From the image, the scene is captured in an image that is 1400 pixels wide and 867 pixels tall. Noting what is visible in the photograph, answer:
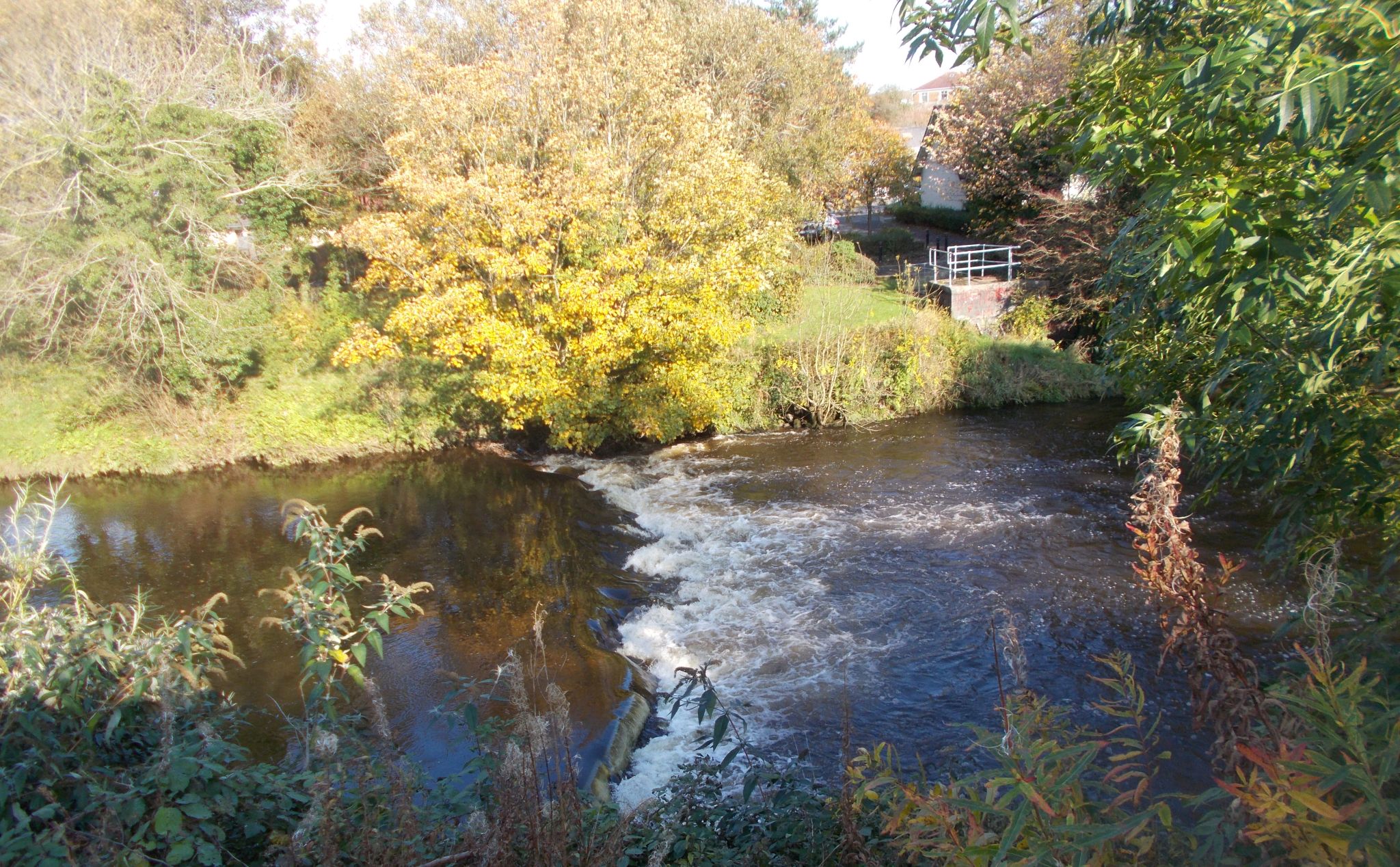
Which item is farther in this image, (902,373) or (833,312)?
(833,312)

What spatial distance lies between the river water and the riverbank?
811 millimetres

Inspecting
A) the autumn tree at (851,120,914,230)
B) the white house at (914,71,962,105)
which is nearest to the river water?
the autumn tree at (851,120,914,230)

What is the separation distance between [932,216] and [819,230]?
10244 mm

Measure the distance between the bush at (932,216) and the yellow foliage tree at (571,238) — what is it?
19166mm

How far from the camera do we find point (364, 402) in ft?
59.6

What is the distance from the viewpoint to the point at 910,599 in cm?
950

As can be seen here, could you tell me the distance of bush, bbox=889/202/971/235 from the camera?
33844 millimetres

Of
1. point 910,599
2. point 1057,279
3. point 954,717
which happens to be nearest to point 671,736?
point 954,717

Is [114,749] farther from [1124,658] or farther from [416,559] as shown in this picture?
[416,559]

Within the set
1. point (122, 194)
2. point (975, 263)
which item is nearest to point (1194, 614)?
point (122, 194)

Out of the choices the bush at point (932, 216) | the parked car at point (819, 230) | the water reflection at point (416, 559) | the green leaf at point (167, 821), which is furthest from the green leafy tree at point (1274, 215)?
the bush at point (932, 216)

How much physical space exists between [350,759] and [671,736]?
3.84 metres

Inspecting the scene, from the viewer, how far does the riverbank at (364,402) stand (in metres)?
17.0

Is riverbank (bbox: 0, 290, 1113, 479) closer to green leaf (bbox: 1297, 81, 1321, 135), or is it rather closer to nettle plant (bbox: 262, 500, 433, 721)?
nettle plant (bbox: 262, 500, 433, 721)
